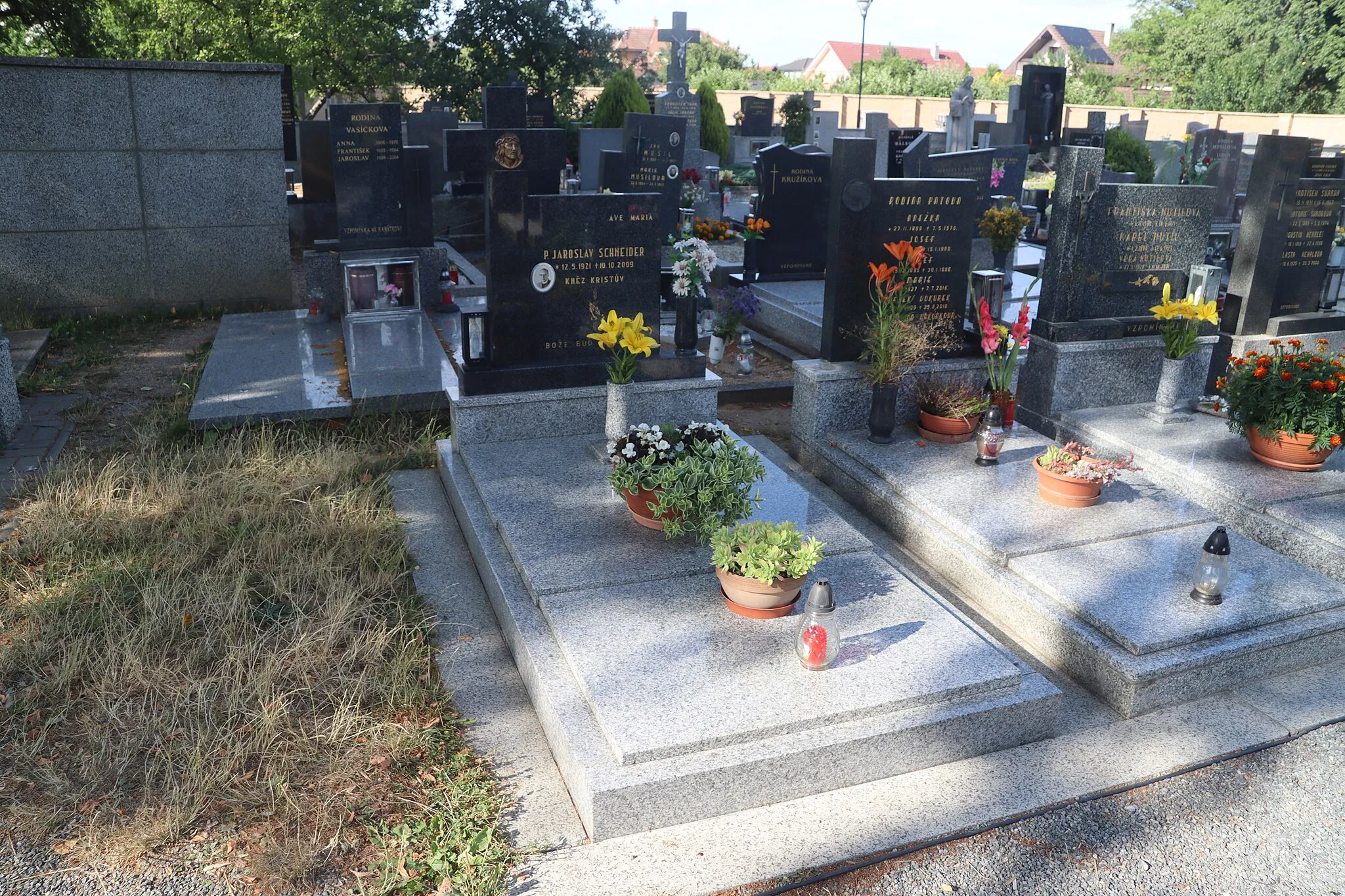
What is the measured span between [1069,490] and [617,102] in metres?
16.8

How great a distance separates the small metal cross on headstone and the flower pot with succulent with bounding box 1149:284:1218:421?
63.4 feet

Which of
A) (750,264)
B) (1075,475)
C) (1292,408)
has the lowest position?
(1075,475)

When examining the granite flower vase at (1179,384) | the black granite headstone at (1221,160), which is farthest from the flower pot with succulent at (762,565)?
the black granite headstone at (1221,160)

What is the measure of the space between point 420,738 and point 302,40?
62.5 ft

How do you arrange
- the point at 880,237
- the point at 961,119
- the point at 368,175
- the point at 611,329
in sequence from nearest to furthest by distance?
the point at 611,329 → the point at 880,237 → the point at 368,175 → the point at 961,119

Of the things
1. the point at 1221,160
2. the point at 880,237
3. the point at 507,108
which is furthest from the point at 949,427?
the point at 1221,160

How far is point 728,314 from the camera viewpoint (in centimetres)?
869

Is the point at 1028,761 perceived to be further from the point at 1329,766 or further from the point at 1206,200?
the point at 1206,200

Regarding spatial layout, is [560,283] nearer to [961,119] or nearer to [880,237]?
[880,237]

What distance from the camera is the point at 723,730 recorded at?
3475 mm

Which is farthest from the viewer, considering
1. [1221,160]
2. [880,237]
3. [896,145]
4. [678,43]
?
[678,43]

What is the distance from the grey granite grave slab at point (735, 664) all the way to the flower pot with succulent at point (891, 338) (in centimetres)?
185

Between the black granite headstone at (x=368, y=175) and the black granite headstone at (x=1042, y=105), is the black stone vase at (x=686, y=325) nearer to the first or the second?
the black granite headstone at (x=368, y=175)

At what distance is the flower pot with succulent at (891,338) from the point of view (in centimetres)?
608
